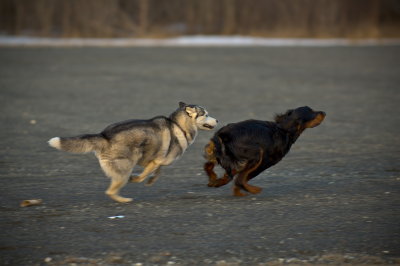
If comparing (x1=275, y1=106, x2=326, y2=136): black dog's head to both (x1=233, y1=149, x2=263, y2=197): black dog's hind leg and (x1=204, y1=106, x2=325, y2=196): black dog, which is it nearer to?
(x1=204, y1=106, x2=325, y2=196): black dog

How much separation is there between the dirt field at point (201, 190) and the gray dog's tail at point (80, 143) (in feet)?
2.17

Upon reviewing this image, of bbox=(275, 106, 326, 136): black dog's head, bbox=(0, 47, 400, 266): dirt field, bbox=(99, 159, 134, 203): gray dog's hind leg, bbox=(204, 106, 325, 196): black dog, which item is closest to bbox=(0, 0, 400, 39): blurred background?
bbox=(0, 47, 400, 266): dirt field

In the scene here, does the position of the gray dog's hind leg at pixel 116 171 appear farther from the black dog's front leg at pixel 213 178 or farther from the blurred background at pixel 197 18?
the blurred background at pixel 197 18

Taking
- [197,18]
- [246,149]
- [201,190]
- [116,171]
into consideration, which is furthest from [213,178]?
[197,18]

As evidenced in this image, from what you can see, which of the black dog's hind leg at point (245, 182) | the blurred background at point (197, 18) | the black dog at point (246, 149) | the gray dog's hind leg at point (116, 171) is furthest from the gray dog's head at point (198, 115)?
the blurred background at point (197, 18)

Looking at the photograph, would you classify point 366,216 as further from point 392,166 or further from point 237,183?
point 392,166

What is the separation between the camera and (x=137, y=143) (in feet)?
21.8

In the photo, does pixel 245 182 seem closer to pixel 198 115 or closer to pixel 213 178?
pixel 213 178

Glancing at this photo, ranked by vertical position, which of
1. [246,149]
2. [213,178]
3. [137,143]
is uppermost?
[137,143]

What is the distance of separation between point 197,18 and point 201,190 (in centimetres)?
3361

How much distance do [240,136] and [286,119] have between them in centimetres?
67

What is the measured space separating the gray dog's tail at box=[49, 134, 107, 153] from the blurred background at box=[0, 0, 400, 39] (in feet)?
95.4

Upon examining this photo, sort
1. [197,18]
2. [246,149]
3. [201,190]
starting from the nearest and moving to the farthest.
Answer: [246,149], [201,190], [197,18]

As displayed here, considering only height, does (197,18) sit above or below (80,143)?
above
